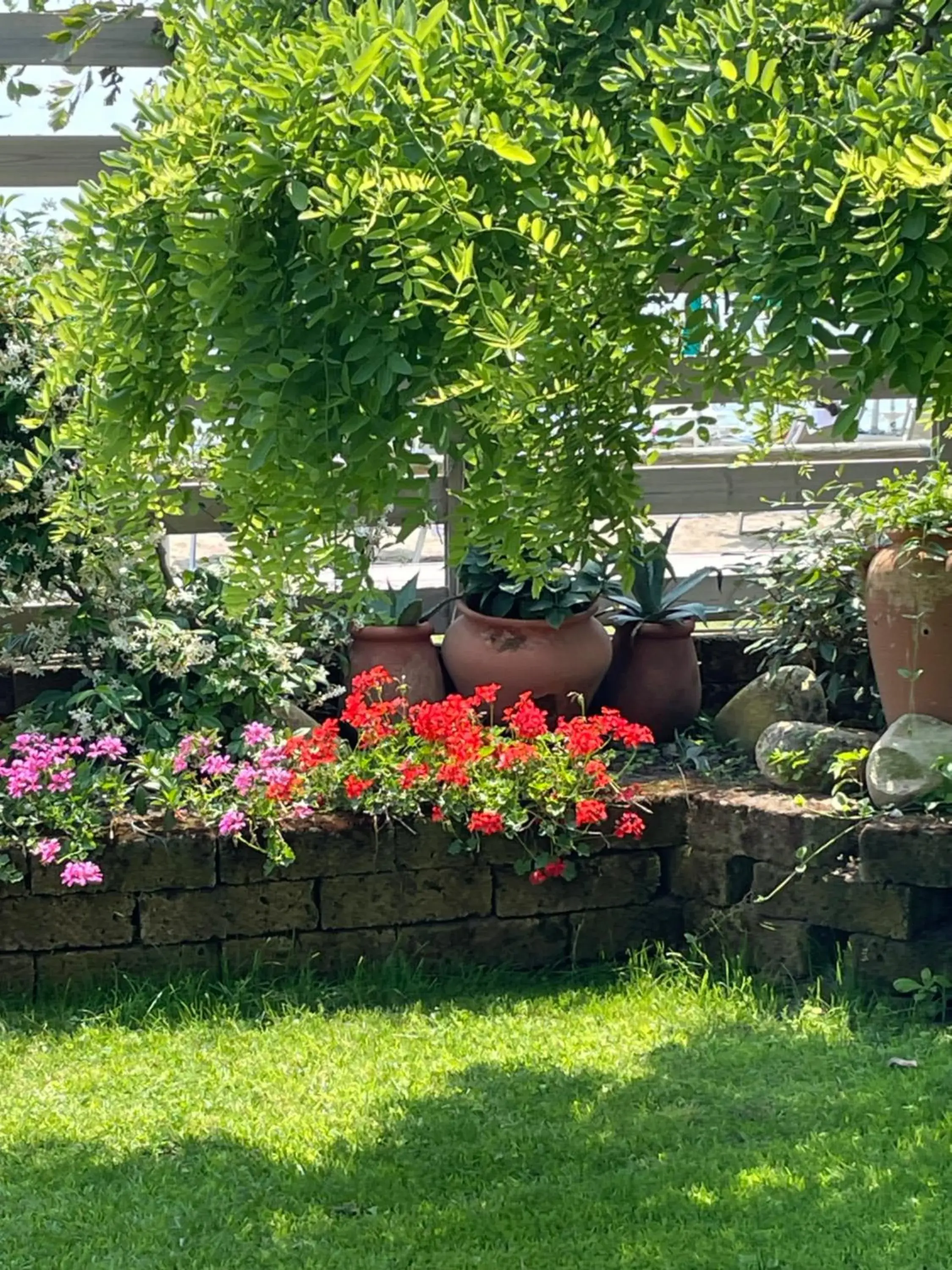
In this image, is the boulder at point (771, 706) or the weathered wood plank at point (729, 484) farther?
the weathered wood plank at point (729, 484)

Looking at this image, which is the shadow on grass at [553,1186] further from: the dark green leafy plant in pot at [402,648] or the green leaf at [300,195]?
the green leaf at [300,195]

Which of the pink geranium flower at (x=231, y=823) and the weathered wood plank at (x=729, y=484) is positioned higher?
the weathered wood plank at (x=729, y=484)

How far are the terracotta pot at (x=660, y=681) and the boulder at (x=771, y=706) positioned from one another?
168 millimetres

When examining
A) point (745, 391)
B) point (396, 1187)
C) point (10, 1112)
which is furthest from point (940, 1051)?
point (10, 1112)

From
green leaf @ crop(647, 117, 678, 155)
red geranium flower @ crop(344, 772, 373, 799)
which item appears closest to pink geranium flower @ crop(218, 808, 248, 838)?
red geranium flower @ crop(344, 772, 373, 799)

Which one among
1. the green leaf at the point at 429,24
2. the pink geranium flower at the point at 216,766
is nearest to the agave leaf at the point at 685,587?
the pink geranium flower at the point at 216,766

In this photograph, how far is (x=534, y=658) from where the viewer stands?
5.38m

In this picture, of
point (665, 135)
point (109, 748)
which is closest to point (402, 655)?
point (109, 748)

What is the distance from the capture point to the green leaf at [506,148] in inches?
85.4

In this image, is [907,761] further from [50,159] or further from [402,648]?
[50,159]

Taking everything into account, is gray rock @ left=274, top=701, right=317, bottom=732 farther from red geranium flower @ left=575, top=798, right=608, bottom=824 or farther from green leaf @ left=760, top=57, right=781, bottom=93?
green leaf @ left=760, top=57, right=781, bottom=93

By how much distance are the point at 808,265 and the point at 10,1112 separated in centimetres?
285

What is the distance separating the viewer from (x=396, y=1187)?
10.9 ft

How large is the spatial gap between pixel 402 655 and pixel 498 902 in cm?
108
